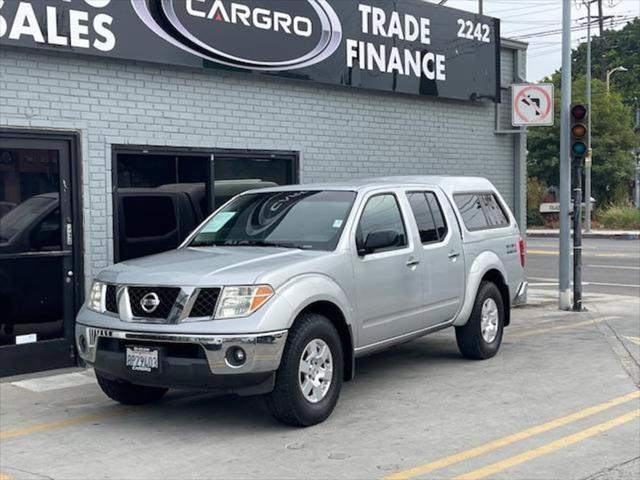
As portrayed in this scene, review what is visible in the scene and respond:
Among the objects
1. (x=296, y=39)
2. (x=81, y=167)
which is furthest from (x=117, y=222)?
(x=296, y=39)

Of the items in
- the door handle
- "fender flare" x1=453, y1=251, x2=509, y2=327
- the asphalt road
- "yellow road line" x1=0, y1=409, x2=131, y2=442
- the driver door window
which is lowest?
"yellow road line" x1=0, y1=409, x2=131, y2=442

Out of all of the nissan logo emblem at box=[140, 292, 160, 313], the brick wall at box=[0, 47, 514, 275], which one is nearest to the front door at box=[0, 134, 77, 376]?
the brick wall at box=[0, 47, 514, 275]

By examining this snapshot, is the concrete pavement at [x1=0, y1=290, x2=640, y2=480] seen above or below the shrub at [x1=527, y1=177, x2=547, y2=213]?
below

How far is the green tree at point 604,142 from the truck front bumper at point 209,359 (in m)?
37.9

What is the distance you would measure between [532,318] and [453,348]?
3111 mm

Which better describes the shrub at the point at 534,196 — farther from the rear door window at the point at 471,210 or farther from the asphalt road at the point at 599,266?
the rear door window at the point at 471,210

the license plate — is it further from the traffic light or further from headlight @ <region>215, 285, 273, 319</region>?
the traffic light

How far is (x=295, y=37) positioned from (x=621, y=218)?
103 ft

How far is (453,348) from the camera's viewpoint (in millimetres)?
9914

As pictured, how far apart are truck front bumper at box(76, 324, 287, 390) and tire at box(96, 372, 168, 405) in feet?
2.91

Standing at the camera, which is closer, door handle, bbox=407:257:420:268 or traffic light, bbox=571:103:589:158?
door handle, bbox=407:257:420:268

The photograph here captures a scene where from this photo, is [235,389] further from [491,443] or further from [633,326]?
[633,326]

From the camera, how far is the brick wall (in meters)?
8.84

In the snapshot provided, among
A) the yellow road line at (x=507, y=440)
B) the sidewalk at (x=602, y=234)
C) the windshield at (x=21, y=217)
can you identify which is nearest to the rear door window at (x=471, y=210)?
the yellow road line at (x=507, y=440)
